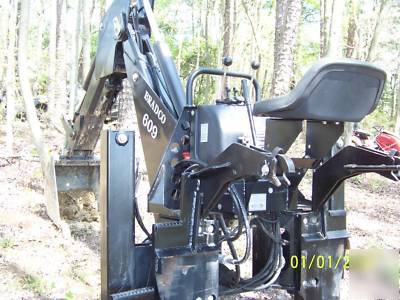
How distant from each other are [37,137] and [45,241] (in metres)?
1.15

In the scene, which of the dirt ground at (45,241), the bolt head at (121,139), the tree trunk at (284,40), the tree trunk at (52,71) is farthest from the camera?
the tree trunk at (52,71)

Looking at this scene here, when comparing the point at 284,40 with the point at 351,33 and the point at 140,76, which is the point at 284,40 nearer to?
the point at 140,76

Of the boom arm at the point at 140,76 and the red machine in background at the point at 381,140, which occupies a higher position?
the boom arm at the point at 140,76

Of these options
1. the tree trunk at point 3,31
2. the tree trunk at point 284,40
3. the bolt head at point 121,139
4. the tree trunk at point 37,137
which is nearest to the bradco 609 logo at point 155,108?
the bolt head at point 121,139

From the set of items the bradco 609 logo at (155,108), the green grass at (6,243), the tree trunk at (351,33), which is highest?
the tree trunk at (351,33)

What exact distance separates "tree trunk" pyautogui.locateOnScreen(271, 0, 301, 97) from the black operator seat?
725cm

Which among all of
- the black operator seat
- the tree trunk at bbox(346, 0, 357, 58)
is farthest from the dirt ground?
the tree trunk at bbox(346, 0, 357, 58)

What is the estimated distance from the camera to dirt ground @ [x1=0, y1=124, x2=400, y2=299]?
13.8 ft

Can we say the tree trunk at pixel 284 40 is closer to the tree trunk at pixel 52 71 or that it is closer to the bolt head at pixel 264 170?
the tree trunk at pixel 52 71

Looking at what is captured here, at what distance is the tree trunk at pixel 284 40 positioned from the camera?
9797 mm

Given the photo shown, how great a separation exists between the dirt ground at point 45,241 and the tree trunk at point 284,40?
115 inches

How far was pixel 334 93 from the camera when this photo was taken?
2752 millimetres

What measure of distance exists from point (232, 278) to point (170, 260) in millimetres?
613
